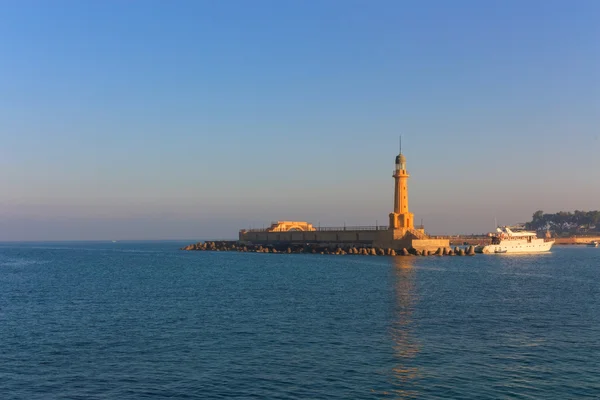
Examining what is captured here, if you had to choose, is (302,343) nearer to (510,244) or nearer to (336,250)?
(336,250)

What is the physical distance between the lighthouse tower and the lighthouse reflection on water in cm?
4983

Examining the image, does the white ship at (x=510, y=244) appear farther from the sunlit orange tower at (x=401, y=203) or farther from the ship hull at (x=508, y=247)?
the sunlit orange tower at (x=401, y=203)

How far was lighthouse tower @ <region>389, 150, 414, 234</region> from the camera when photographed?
9548 cm

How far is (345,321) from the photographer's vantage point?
101 feet

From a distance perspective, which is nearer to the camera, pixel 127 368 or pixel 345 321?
pixel 127 368

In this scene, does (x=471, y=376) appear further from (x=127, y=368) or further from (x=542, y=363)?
(x=127, y=368)

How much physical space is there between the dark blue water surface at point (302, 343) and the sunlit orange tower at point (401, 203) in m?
48.6

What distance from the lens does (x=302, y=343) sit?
25.4 metres

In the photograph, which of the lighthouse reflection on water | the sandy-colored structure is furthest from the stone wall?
the lighthouse reflection on water

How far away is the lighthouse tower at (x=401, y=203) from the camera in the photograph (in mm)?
95481

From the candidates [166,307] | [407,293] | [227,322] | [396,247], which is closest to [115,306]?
[166,307]

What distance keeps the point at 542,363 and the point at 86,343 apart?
18.9m

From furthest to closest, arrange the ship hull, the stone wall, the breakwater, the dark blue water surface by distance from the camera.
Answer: the ship hull, the stone wall, the breakwater, the dark blue water surface

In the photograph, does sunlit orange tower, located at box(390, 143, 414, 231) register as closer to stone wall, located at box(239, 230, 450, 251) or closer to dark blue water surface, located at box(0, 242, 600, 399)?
stone wall, located at box(239, 230, 450, 251)
